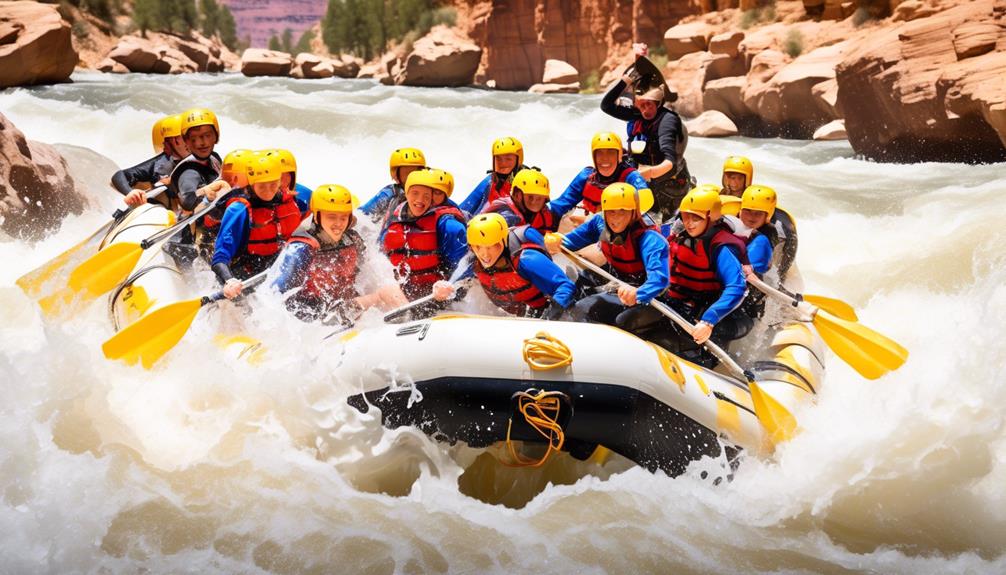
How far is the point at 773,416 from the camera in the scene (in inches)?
142

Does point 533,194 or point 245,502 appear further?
point 533,194

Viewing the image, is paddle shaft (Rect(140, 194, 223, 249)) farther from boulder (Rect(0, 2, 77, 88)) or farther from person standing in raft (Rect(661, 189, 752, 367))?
boulder (Rect(0, 2, 77, 88))

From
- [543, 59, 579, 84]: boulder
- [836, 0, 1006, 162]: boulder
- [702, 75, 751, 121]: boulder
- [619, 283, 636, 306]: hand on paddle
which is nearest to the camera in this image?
[619, 283, 636, 306]: hand on paddle

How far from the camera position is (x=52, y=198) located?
6.40 m

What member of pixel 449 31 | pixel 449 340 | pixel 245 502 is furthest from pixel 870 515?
pixel 449 31

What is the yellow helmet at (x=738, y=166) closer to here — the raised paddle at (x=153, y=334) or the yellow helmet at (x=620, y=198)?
the yellow helmet at (x=620, y=198)

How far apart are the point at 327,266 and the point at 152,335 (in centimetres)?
85

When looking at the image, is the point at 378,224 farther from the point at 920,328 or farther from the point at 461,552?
the point at 920,328

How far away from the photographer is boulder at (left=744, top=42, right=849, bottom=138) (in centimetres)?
1280

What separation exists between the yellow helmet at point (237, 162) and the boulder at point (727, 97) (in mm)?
11282

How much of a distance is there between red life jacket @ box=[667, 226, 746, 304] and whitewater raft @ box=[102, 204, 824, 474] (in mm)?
663

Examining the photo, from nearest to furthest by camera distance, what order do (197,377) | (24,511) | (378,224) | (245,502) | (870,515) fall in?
(24,511) < (245,502) < (870,515) < (197,377) < (378,224)

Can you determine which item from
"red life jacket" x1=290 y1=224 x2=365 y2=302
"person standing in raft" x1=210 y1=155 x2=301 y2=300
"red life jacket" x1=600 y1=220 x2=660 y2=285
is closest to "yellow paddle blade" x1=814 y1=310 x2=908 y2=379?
"red life jacket" x1=600 y1=220 x2=660 y2=285

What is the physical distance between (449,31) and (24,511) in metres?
26.4
